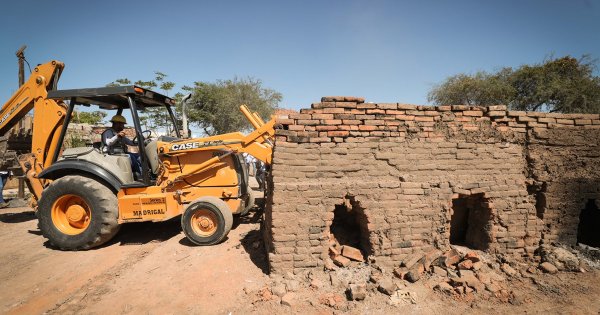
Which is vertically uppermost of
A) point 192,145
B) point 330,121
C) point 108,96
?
point 108,96

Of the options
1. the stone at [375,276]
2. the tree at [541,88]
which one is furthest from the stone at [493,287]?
the tree at [541,88]

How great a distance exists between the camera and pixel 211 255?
3.87 metres

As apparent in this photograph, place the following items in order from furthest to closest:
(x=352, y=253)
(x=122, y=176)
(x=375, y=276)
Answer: (x=122, y=176)
(x=352, y=253)
(x=375, y=276)

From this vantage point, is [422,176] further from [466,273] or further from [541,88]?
[541,88]

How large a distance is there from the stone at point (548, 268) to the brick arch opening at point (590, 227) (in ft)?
4.77

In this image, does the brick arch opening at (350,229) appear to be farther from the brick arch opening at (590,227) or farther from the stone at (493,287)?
the brick arch opening at (590,227)

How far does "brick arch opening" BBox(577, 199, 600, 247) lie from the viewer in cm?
430

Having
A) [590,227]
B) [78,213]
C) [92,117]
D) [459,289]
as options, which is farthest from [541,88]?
[92,117]

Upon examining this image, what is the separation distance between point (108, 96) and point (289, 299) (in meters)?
4.31

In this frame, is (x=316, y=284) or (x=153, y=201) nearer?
(x=316, y=284)

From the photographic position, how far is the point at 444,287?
3.12 meters

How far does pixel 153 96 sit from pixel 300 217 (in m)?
3.50

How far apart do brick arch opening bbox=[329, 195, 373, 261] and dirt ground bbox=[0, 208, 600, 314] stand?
65 centimetres

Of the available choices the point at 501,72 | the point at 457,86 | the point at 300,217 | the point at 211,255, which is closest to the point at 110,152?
the point at 211,255
